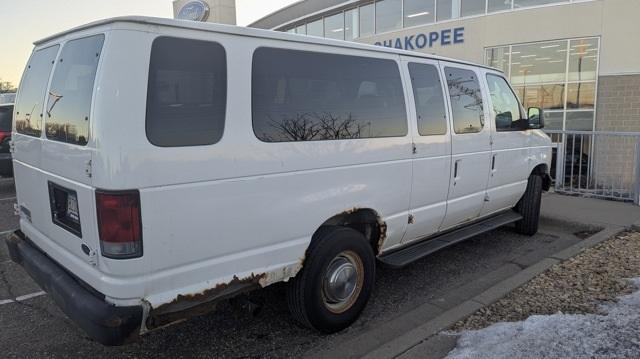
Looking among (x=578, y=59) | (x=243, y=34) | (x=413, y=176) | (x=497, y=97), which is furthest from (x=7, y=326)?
(x=578, y=59)

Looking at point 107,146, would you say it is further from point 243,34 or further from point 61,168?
point 243,34

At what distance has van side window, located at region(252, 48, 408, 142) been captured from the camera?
301 centimetres

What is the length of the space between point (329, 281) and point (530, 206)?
3.68 m

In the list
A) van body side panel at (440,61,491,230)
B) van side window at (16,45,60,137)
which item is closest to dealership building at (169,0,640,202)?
van body side panel at (440,61,491,230)

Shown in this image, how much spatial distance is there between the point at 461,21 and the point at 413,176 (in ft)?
39.1

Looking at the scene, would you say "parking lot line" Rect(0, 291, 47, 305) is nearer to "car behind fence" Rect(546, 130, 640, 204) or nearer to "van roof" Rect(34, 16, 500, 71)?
"van roof" Rect(34, 16, 500, 71)

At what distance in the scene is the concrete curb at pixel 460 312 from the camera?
319 centimetres

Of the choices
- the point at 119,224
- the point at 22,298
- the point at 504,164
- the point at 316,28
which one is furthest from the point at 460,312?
the point at 316,28

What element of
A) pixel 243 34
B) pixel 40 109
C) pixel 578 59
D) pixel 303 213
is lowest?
pixel 303 213

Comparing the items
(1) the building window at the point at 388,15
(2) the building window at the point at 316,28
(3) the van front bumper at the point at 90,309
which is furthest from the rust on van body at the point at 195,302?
(2) the building window at the point at 316,28

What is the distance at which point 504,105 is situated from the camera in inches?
216

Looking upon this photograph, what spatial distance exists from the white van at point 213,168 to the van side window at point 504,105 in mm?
1199

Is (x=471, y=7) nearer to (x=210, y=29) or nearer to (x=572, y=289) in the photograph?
(x=572, y=289)

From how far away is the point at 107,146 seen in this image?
2387 mm
